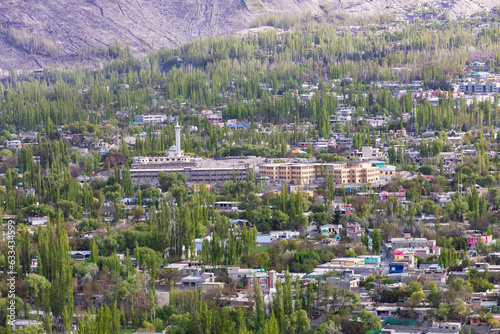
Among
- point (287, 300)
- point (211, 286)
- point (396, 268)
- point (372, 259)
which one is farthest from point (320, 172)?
point (287, 300)

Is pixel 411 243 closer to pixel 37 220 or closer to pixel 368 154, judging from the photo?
pixel 37 220

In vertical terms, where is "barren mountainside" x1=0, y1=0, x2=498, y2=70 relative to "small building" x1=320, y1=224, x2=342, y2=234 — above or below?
above

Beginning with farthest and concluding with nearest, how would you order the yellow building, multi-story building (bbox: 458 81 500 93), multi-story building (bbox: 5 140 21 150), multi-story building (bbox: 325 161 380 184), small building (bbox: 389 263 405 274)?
1. multi-story building (bbox: 458 81 500 93)
2. multi-story building (bbox: 5 140 21 150)
3. multi-story building (bbox: 325 161 380 184)
4. the yellow building
5. small building (bbox: 389 263 405 274)

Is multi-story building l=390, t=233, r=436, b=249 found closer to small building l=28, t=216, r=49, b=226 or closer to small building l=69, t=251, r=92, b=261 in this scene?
small building l=69, t=251, r=92, b=261

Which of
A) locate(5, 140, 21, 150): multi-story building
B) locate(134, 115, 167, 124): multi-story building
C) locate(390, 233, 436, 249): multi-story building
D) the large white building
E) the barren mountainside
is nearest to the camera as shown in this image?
locate(390, 233, 436, 249): multi-story building

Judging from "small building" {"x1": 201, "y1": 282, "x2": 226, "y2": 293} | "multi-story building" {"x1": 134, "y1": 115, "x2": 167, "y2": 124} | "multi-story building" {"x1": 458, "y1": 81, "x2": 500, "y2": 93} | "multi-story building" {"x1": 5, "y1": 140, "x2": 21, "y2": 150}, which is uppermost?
"multi-story building" {"x1": 458, "y1": 81, "x2": 500, "y2": 93}

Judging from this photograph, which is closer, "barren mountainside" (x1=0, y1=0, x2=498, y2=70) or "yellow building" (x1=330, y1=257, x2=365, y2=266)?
"yellow building" (x1=330, y1=257, x2=365, y2=266)

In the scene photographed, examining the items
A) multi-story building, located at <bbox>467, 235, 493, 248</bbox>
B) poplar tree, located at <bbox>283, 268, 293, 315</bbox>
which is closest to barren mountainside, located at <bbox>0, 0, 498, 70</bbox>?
multi-story building, located at <bbox>467, 235, 493, 248</bbox>

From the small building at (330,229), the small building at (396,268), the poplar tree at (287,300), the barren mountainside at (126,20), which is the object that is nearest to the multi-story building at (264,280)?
the poplar tree at (287,300)

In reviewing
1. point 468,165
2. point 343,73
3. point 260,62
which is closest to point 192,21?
point 260,62

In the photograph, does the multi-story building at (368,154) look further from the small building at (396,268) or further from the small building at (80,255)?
the small building at (80,255)
